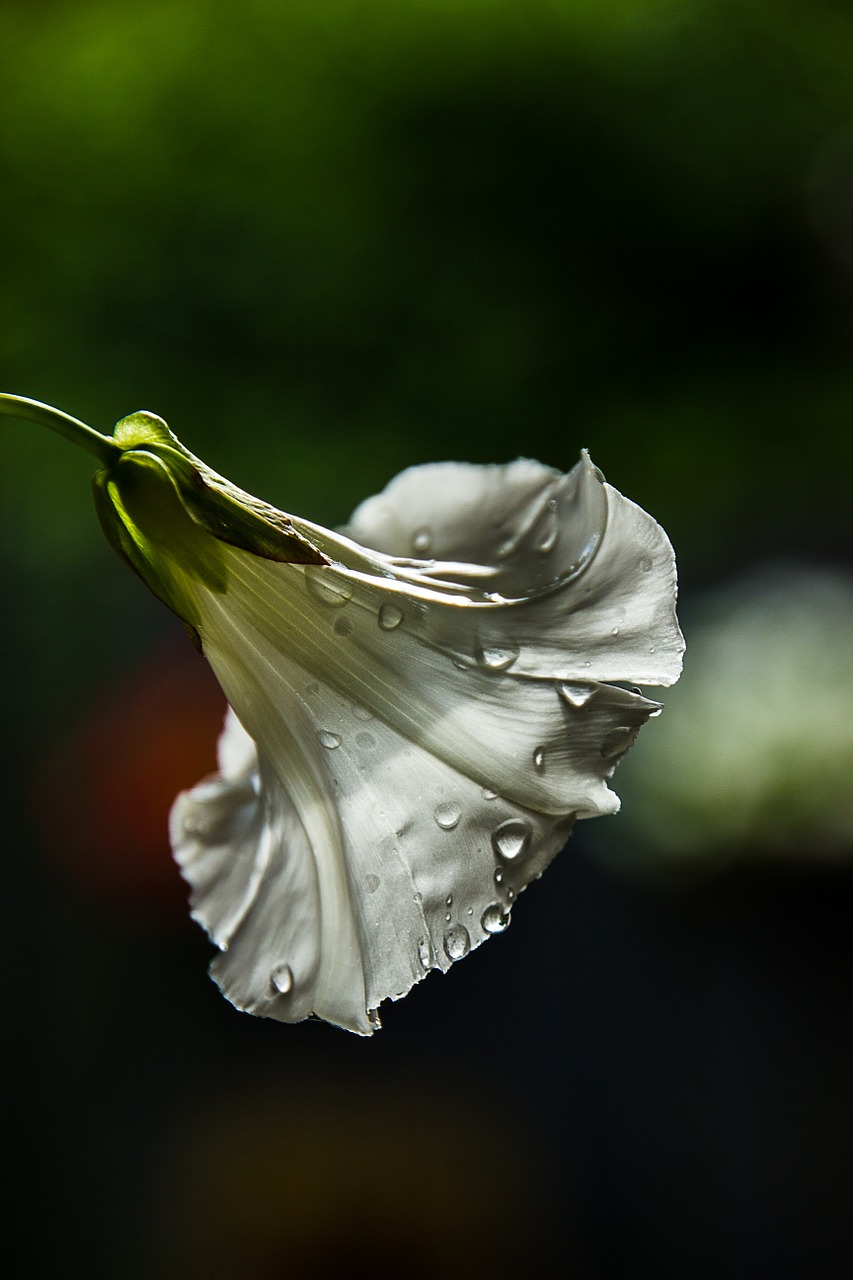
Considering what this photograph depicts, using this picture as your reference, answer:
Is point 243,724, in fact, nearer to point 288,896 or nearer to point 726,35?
point 288,896

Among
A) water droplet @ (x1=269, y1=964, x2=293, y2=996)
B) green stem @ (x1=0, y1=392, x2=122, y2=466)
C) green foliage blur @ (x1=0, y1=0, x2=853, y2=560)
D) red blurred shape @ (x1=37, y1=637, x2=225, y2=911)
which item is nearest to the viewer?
green stem @ (x1=0, y1=392, x2=122, y2=466)

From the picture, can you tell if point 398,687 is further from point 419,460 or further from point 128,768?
point 128,768

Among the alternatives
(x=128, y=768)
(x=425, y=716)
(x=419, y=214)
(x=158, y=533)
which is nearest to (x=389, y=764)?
(x=425, y=716)

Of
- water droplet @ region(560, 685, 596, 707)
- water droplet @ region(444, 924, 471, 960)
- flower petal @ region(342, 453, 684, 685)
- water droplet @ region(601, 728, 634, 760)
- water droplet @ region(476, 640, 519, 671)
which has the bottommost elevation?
water droplet @ region(444, 924, 471, 960)

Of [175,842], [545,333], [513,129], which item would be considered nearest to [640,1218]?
[545,333]

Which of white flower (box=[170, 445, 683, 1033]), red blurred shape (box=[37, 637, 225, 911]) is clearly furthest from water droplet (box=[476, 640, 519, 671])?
red blurred shape (box=[37, 637, 225, 911])

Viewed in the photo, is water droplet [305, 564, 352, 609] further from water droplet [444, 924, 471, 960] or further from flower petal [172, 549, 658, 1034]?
water droplet [444, 924, 471, 960]
